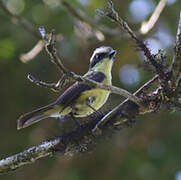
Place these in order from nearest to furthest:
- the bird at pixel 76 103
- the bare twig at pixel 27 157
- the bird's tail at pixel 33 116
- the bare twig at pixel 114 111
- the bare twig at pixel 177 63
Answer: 1. the bare twig at pixel 177 63
2. the bare twig at pixel 114 111
3. the bare twig at pixel 27 157
4. the bird's tail at pixel 33 116
5. the bird at pixel 76 103

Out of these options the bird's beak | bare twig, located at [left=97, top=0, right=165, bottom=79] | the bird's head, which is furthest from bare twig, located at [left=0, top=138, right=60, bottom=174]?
the bird's beak

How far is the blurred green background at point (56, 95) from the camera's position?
21.6ft

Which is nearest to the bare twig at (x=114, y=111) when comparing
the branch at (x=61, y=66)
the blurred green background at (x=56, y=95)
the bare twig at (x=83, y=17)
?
the branch at (x=61, y=66)

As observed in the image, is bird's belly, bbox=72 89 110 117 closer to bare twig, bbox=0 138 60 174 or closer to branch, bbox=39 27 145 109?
bare twig, bbox=0 138 60 174

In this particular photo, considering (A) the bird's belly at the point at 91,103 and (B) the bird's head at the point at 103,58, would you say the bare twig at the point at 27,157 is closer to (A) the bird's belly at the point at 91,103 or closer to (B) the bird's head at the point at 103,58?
(A) the bird's belly at the point at 91,103

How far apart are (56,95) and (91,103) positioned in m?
2.60

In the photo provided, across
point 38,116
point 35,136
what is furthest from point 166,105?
point 35,136

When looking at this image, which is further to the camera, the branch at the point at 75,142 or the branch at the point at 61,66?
the branch at the point at 75,142

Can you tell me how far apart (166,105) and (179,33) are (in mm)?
563

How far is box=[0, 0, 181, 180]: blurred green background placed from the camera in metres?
6.59

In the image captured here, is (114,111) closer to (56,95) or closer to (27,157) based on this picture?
(27,157)

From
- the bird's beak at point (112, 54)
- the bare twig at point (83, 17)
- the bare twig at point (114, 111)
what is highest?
the bare twig at point (83, 17)

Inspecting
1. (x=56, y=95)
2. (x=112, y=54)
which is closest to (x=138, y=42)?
(x=112, y=54)

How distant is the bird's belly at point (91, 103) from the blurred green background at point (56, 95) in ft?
7.74
